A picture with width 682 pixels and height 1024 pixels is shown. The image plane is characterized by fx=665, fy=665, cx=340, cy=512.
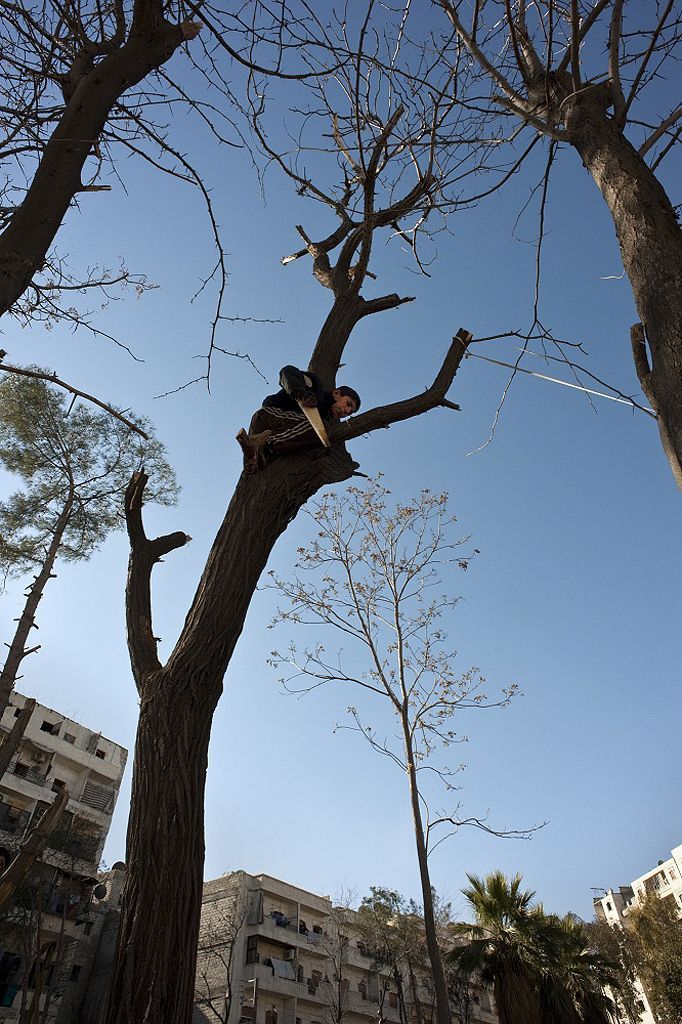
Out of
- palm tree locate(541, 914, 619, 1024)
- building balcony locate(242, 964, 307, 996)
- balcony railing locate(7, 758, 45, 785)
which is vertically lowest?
palm tree locate(541, 914, 619, 1024)

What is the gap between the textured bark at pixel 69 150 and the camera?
7.74 feet

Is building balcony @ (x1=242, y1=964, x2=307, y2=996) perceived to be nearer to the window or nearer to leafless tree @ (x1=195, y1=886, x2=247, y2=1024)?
the window

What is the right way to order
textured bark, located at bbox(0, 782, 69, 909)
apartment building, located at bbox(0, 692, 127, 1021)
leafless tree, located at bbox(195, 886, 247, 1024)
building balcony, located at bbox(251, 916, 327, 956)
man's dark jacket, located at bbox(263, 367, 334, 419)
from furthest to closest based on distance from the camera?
building balcony, located at bbox(251, 916, 327, 956), leafless tree, located at bbox(195, 886, 247, 1024), apartment building, located at bbox(0, 692, 127, 1021), textured bark, located at bbox(0, 782, 69, 909), man's dark jacket, located at bbox(263, 367, 334, 419)

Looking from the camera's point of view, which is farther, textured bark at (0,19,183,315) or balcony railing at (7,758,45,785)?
balcony railing at (7,758,45,785)

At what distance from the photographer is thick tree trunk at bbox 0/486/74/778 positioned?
10369mm

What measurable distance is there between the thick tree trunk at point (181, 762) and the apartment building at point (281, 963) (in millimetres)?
25317

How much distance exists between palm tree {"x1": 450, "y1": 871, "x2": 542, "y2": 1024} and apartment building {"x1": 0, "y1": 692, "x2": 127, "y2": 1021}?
1123cm

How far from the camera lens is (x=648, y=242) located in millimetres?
2346

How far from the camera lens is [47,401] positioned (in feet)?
48.1

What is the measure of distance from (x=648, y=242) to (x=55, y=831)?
23.7m

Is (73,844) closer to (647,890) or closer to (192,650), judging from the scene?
(192,650)

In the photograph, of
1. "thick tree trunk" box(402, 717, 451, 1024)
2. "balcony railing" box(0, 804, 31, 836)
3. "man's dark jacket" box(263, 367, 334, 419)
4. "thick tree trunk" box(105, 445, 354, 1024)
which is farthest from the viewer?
"balcony railing" box(0, 804, 31, 836)

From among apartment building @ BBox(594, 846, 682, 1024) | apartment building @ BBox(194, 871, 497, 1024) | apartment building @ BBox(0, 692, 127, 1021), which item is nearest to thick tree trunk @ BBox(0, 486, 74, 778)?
apartment building @ BBox(0, 692, 127, 1021)

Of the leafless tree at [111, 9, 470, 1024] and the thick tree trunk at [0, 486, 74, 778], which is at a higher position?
the thick tree trunk at [0, 486, 74, 778]
